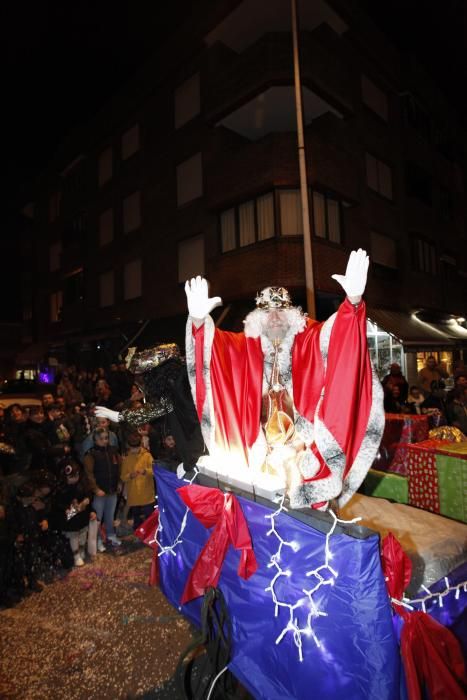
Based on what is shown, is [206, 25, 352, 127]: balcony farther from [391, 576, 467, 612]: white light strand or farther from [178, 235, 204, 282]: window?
[391, 576, 467, 612]: white light strand

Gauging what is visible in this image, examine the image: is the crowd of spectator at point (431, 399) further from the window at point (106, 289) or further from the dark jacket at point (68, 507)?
the window at point (106, 289)

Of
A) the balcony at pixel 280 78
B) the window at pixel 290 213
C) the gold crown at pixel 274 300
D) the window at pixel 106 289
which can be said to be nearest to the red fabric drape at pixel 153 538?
the gold crown at pixel 274 300

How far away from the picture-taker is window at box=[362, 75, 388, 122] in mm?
14788

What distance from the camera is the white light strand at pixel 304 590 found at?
7.12ft

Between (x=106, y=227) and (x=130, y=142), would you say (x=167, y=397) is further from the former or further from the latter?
(x=106, y=227)

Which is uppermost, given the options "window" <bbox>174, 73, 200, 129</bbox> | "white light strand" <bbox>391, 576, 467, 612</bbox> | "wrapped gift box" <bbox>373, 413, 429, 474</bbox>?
"window" <bbox>174, 73, 200, 129</bbox>

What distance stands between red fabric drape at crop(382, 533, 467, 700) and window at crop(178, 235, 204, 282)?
42.4 ft

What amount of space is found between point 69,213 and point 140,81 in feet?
29.4

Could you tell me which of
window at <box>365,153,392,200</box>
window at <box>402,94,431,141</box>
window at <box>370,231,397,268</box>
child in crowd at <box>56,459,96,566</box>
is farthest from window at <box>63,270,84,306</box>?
child in crowd at <box>56,459,96,566</box>

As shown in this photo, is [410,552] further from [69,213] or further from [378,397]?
[69,213]

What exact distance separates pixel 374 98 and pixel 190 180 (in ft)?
26.2

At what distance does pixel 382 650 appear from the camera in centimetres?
197

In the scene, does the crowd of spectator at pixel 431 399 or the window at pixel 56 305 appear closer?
the crowd of spectator at pixel 431 399

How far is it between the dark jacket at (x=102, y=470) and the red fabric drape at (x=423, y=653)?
409 cm
